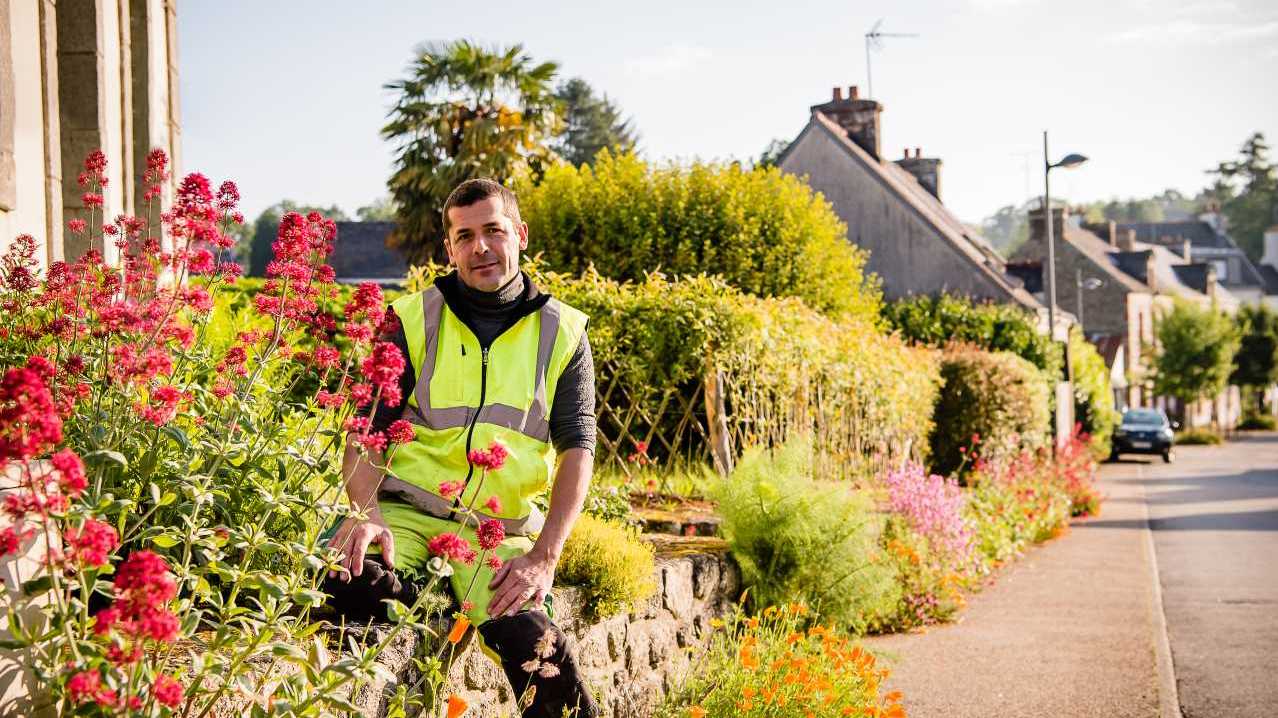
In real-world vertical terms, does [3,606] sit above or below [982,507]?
above

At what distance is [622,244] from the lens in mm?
14398

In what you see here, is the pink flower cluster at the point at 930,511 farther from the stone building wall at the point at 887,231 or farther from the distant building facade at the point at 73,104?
the stone building wall at the point at 887,231

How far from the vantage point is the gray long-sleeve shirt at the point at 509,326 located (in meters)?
3.98

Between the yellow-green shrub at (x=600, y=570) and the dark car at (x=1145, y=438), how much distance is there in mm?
32761

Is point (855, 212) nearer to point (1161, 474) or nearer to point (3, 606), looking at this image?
point (1161, 474)

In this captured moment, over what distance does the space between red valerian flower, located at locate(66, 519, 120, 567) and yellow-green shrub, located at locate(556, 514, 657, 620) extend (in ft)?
9.57

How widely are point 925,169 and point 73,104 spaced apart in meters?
34.2

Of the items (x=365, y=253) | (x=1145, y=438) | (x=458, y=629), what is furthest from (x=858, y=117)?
(x=458, y=629)

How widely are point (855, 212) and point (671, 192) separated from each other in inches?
692

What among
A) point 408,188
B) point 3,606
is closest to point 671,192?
point 408,188

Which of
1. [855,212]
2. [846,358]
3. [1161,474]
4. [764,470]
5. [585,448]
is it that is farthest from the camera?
[855,212]

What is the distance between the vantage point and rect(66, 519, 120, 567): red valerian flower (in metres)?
2.15

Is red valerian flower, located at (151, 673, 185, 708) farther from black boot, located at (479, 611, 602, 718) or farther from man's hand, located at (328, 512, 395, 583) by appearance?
black boot, located at (479, 611, 602, 718)

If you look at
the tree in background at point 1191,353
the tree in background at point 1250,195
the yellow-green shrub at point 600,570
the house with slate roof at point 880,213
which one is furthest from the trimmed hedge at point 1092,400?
the tree in background at point 1250,195
